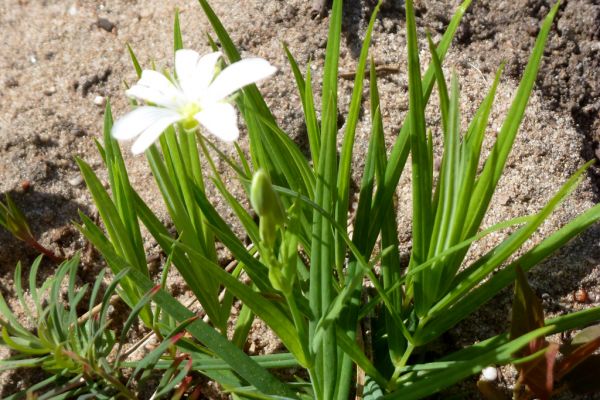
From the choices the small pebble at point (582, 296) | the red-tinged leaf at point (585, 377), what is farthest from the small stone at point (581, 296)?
the red-tinged leaf at point (585, 377)

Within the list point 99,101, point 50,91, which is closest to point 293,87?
point 99,101

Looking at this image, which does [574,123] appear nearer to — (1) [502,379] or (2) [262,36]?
(1) [502,379]

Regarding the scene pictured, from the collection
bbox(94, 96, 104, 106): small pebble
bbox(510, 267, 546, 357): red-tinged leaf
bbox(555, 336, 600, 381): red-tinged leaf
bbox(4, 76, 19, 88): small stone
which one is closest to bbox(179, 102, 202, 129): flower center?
bbox(510, 267, 546, 357): red-tinged leaf

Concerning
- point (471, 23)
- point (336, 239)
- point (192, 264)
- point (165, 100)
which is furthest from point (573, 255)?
point (165, 100)

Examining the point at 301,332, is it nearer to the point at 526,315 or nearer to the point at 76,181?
the point at 526,315

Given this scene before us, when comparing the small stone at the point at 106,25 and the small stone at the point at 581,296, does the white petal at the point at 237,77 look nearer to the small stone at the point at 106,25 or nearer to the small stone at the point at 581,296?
the small stone at the point at 581,296

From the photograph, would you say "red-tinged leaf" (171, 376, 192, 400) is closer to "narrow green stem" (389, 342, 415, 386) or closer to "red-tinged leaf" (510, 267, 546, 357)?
"narrow green stem" (389, 342, 415, 386)

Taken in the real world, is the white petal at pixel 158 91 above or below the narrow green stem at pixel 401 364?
above

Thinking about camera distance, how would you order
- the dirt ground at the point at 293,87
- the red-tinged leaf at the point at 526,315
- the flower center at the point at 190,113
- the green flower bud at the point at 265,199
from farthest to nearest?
the dirt ground at the point at 293,87 → the red-tinged leaf at the point at 526,315 → the flower center at the point at 190,113 → the green flower bud at the point at 265,199
